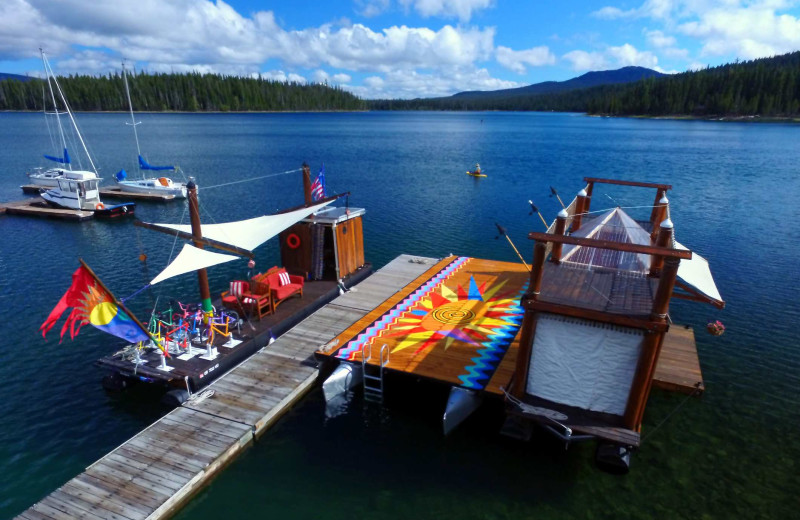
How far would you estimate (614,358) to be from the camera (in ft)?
36.4

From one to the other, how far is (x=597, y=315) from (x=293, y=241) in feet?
50.3

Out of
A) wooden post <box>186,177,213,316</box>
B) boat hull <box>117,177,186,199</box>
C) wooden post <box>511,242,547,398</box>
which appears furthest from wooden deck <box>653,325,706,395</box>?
boat hull <box>117,177,186,199</box>

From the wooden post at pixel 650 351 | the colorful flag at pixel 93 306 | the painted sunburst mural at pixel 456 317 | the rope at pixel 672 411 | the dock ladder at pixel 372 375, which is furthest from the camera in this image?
the painted sunburst mural at pixel 456 317

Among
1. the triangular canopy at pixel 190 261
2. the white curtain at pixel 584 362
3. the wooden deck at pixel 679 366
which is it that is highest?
the triangular canopy at pixel 190 261

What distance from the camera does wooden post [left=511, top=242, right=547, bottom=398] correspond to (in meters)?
11.0

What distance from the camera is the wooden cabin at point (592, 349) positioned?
10.6 metres

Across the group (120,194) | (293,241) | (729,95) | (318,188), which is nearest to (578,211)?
(318,188)

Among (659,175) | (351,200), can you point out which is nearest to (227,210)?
(351,200)

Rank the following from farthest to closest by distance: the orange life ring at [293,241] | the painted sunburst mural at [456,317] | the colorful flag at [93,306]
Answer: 1. the orange life ring at [293,241]
2. the painted sunburst mural at [456,317]
3. the colorful flag at [93,306]

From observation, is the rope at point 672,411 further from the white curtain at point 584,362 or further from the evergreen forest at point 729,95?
the evergreen forest at point 729,95

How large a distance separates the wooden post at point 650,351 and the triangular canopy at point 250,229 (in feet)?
45.4

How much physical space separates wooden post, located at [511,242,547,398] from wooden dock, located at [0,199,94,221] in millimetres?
42575

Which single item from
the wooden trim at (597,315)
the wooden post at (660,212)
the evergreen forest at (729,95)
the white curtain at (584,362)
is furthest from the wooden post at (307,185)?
the evergreen forest at (729,95)

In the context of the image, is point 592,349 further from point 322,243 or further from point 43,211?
point 43,211
